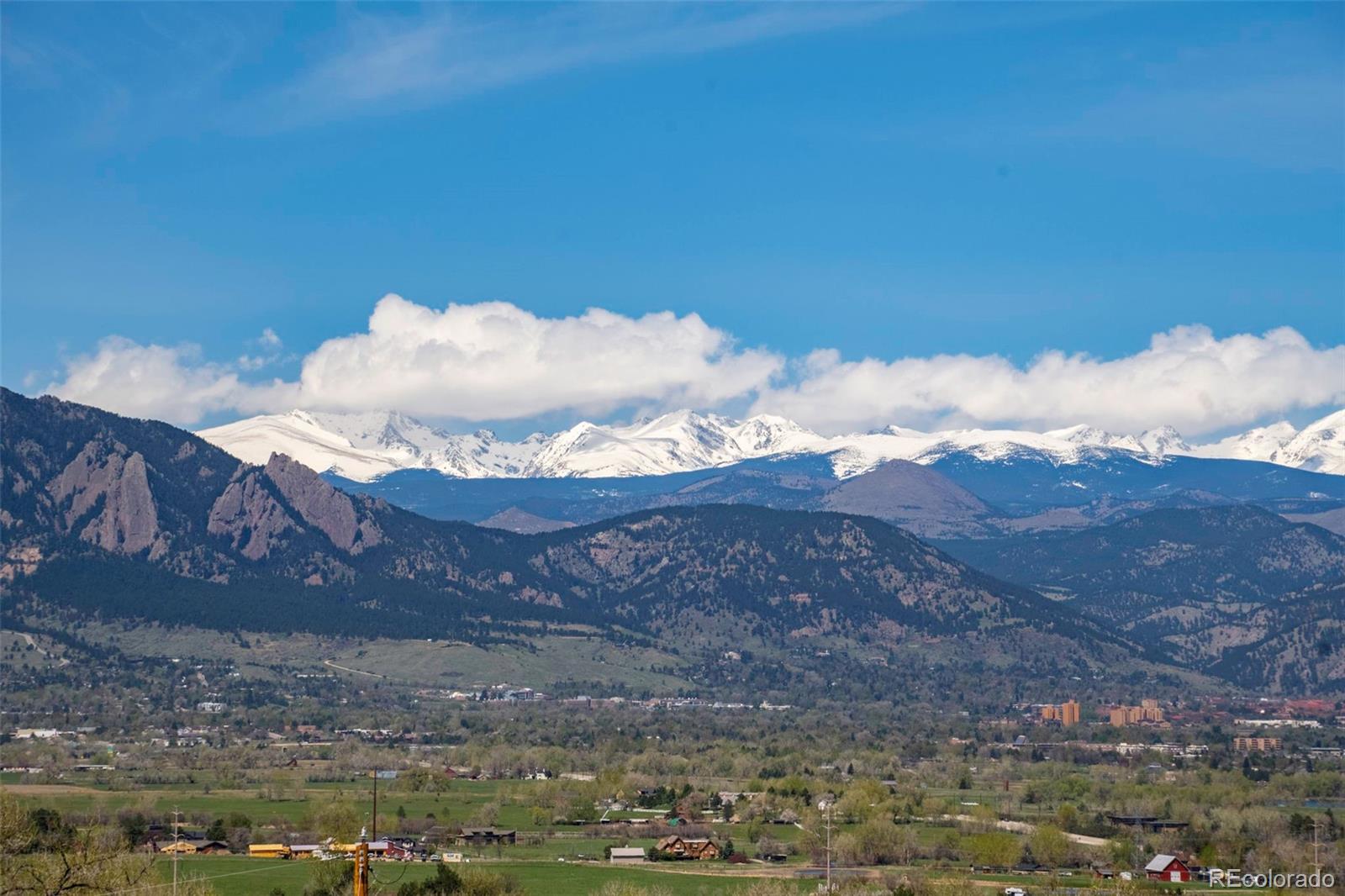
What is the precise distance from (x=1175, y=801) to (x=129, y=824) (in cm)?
9269

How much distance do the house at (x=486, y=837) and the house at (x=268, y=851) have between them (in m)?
14.3

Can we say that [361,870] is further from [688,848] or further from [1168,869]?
[688,848]

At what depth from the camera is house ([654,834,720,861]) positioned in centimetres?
14900

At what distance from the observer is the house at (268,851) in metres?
146

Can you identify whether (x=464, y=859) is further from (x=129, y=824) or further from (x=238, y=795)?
(x=238, y=795)

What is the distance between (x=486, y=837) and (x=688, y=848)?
17498mm

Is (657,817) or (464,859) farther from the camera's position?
→ (657,817)

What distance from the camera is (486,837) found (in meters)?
158

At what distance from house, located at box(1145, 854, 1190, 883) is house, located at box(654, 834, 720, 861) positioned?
105 ft

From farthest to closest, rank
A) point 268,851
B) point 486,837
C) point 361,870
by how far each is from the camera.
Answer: point 486,837 → point 268,851 → point 361,870

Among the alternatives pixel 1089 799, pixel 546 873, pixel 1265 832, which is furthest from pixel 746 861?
pixel 1089 799

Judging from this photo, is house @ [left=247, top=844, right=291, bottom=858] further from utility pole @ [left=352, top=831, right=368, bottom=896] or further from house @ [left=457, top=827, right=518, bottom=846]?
utility pole @ [left=352, top=831, right=368, bottom=896]

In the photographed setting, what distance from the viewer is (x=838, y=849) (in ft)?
486

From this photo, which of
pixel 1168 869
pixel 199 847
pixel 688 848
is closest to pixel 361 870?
pixel 1168 869
